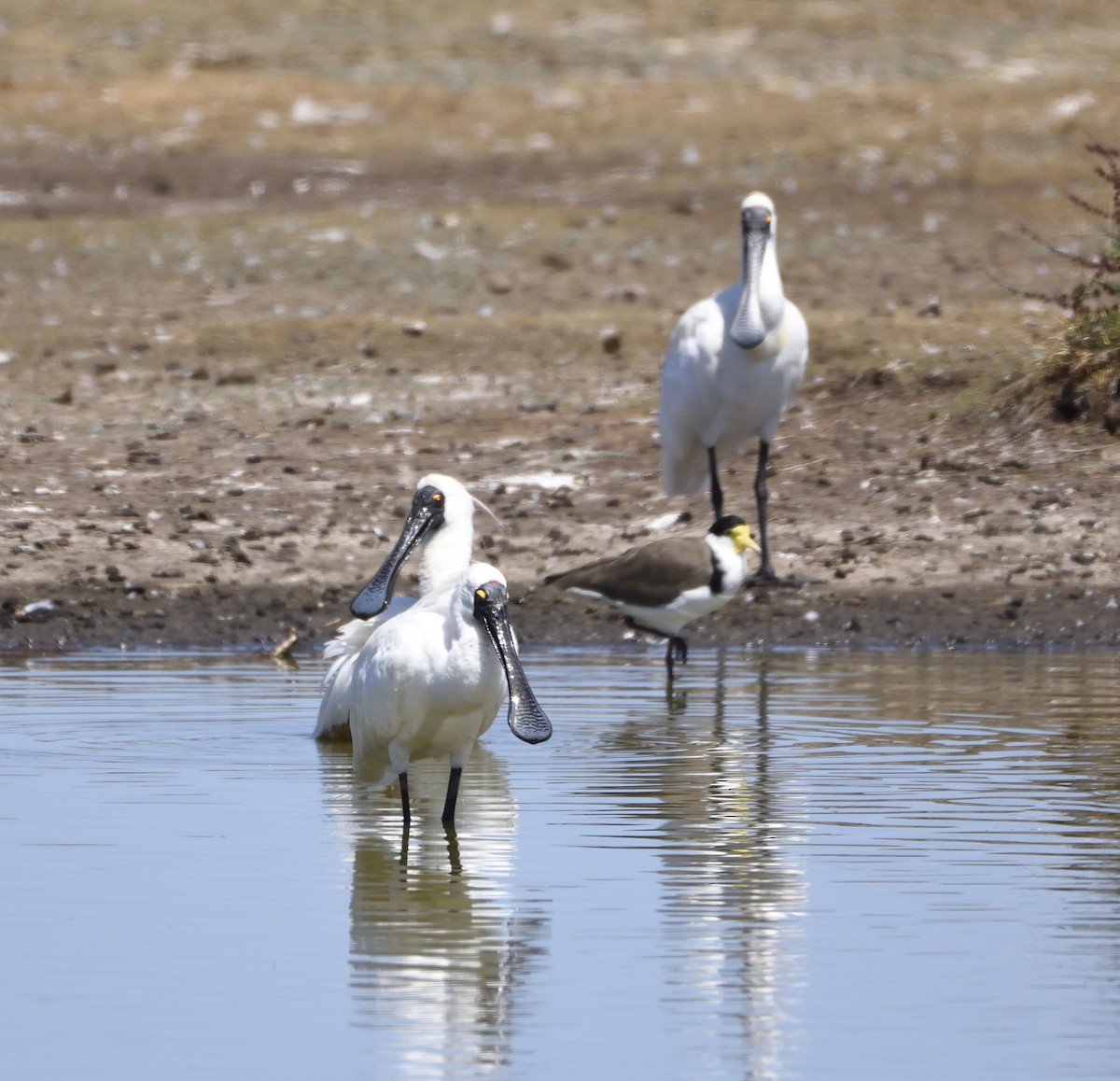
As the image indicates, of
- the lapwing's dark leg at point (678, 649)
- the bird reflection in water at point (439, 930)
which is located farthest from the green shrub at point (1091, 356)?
the bird reflection in water at point (439, 930)

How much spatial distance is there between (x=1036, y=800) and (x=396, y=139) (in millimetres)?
21795

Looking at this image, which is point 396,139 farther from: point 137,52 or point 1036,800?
point 1036,800

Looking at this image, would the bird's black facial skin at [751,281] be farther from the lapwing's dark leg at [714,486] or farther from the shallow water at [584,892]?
the shallow water at [584,892]

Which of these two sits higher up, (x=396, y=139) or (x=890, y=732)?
(x=396, y=139)

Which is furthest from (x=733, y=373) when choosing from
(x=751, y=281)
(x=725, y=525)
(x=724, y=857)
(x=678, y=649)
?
(x=724, y=857)

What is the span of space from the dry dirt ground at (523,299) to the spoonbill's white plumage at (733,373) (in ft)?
1.66

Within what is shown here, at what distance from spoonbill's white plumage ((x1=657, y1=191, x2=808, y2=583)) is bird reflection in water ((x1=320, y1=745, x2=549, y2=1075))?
5210 mm

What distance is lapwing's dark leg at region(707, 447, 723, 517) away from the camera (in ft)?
42.6

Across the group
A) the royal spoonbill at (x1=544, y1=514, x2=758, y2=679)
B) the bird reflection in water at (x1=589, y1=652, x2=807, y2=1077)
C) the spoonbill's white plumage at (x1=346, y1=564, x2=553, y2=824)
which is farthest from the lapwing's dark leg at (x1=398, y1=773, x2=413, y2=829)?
the royal spoonbill at (x1=544, y1=514, x2=758, y2=679)

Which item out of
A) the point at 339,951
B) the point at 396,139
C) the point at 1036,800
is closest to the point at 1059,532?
the point at 1036,800

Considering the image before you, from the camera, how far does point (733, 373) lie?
1311 centimetres

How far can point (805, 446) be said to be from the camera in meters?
14.9

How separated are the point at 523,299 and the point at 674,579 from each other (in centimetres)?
887

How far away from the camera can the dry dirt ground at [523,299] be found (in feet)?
41.7
